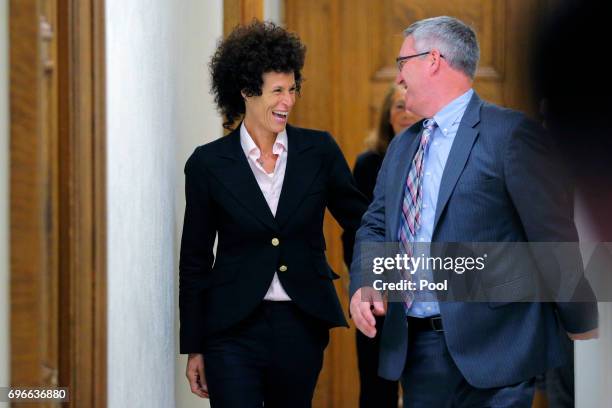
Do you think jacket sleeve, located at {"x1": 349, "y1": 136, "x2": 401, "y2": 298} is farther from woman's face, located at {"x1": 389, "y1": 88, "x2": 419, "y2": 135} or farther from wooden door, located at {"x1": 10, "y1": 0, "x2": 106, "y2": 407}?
woman's face, located at {"x1": 389, "y1": 88, "x2": 419, "y2": 135}

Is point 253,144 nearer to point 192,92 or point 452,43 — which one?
point 452,43

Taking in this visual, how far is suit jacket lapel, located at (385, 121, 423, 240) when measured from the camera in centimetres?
229

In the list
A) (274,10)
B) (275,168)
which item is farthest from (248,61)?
(274,10)

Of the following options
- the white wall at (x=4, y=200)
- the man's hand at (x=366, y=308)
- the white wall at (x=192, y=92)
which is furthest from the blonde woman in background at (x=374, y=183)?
the white wall at (x=4, y=200)

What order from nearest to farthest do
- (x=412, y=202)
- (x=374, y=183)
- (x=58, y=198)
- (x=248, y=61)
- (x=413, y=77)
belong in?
(x=58, y=198) → (x=412, y=202) → (x=413, y=77) → (x=248, y=61) → (x=374, y=183)

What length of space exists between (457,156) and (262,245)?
2.22ft

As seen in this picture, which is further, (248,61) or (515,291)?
(248,61)

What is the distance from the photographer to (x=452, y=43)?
7.69 feet

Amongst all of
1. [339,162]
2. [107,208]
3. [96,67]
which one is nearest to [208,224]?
[339,162]

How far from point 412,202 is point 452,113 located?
0.79 feet

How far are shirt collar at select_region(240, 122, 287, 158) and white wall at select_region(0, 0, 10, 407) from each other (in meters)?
1.29

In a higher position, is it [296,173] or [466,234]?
[296,173]

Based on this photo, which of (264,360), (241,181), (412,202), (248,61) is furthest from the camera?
(248,61)

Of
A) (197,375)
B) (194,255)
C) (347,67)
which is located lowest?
(197,375)
